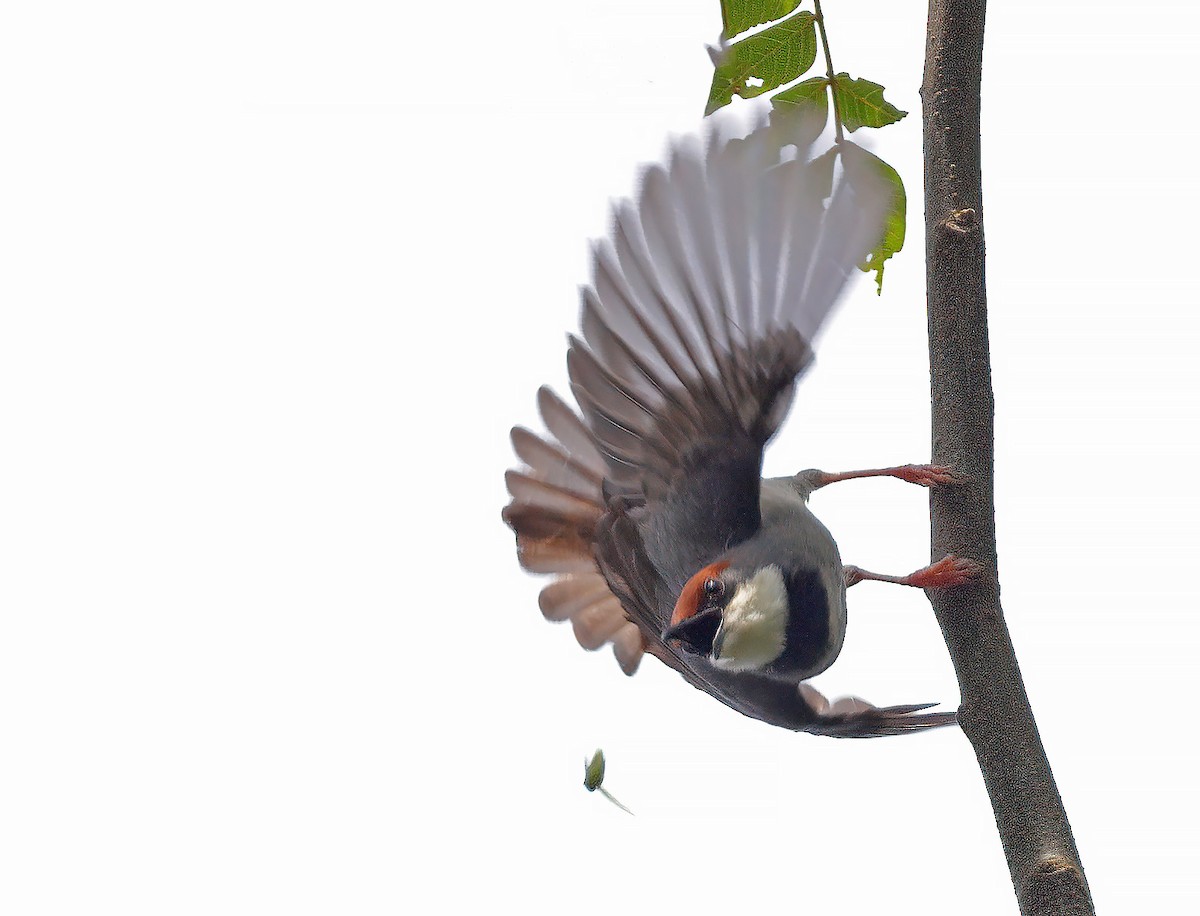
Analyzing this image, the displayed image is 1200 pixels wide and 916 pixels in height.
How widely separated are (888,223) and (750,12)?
1.26 feet

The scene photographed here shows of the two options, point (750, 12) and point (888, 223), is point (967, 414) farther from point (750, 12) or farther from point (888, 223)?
point (750, 12)

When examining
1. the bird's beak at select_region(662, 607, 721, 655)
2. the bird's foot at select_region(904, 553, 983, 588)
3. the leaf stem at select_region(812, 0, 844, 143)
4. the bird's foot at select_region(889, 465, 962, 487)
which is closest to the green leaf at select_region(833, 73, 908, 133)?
the leaf stem at select_region(812, 0, 844, 143)

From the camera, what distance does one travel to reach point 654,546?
2.16m

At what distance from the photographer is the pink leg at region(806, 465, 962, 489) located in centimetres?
157

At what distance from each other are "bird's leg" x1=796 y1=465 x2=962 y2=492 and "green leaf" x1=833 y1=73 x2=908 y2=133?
0.54m

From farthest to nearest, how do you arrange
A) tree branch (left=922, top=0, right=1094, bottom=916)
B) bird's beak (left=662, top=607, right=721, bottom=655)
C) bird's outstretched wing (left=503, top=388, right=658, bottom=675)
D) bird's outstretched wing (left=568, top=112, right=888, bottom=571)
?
bird's outstretched wing (left=503, top=388, right=658, bottom=675) < bird's beak (left=662, top=607, right=721, bottom=655) < bird's outstretched wing (left=568, top=112, right=888, bottom=571) < tree branch (left=922, top=0, right=1094, bottom=916)

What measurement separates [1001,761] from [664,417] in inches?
30.0

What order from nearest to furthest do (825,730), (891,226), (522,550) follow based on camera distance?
(891,226) → (825,730) → (522,550)

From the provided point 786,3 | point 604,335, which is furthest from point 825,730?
point 786,3

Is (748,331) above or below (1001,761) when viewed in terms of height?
above

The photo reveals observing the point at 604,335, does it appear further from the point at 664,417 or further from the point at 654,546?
the point at 654,546

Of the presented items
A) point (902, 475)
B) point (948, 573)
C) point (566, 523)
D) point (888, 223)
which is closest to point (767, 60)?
point (888, 223)

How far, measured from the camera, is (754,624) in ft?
6.41

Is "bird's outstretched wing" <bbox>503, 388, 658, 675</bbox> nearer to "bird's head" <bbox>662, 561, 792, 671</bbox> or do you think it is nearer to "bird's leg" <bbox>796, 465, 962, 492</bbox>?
"bird's head" <bbox>662, 561, 792, 671</bbox>
